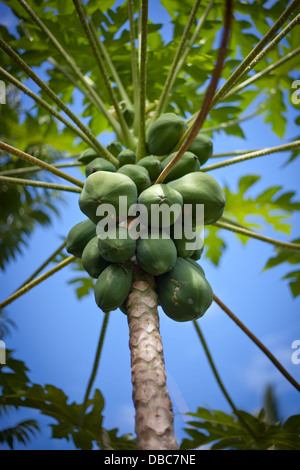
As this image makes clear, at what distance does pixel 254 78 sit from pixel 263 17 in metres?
0.94

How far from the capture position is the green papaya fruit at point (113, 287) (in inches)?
58.2

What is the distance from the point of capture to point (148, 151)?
2141 mm

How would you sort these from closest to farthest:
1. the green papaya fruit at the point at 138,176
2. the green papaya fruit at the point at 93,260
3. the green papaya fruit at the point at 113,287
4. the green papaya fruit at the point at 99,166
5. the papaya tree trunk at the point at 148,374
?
the papaya tree trunk at the point at 148,374 < the green papaya fruit at the point at 113,287 < the green papaya fruit at the point at 93,260 < the green papaya fruit at the point at 138,176 < the green papaya fruit at the point at 99,166

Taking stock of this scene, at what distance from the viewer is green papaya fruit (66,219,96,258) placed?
1.75 meters

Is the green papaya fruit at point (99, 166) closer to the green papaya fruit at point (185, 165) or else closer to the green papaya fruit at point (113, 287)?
the green papaya fruit at point (185, 165)

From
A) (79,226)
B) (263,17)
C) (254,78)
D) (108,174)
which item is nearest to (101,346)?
(79,226)

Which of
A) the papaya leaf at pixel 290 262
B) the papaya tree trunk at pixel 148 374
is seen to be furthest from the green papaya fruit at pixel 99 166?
the papaya leaf at pixel 290 262

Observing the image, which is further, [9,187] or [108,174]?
[9,187]

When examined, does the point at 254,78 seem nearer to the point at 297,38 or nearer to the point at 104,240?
the point at 297,38

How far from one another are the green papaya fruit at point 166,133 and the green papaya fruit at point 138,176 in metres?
0.29

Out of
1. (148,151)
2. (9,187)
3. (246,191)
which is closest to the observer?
(148,151)

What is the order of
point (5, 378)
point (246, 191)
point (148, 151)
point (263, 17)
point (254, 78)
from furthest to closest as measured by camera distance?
1. point (246, 191)
2. point (263, 17)
3. point (5, 378)
4. point (254, 78)
5. point (148, 151)

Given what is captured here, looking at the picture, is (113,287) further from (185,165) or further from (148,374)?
(185,165)

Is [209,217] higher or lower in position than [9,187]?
lower
